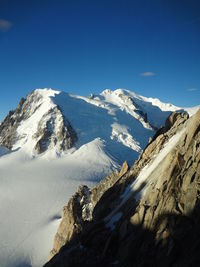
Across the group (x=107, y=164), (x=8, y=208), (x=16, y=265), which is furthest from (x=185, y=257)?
(x=107, y=164)

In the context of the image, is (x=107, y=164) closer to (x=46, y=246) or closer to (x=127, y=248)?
(x=46, y=246)

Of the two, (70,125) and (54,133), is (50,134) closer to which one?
(54,133)

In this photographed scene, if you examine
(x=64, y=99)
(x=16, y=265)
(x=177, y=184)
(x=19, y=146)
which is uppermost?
(x=64, y=99)

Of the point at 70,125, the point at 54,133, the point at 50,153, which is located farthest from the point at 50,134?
the point at 50,153

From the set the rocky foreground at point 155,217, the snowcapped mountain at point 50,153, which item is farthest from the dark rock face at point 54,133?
the rocky foreground at point 155,217

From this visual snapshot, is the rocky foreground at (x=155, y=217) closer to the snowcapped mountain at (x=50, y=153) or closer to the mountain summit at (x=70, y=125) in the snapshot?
the snowcapped mountain at (x=50, y=153)
